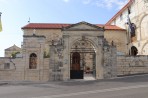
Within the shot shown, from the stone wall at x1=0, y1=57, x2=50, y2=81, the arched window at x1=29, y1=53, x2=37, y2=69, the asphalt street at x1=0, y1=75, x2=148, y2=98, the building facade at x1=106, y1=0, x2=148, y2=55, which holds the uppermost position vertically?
the building facade at x1=106, y1=0, x2=148, y2=55

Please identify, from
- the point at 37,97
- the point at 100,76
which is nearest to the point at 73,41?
the point at 100,76

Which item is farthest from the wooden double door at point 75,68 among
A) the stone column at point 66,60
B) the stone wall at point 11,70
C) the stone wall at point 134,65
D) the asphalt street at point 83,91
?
the asphalt street at point 83,91

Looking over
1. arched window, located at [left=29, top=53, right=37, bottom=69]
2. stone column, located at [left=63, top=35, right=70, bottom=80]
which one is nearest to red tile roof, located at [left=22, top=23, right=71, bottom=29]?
arched window, located at [left=29, top=53, right=37, bottom=69]

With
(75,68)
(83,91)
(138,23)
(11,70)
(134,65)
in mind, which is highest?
(138,23)

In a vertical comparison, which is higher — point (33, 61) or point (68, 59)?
point (68, 59)

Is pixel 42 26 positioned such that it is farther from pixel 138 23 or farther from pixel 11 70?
pixel 11 70

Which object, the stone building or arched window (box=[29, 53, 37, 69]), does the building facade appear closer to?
the stone building

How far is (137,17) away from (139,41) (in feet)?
12.1

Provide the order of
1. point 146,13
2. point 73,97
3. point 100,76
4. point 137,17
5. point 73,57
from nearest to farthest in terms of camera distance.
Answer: point 73,97 < point 100,76 < point 73,57 < point 146,13 < point 137,17

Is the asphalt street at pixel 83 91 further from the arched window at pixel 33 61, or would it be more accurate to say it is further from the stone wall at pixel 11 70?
the arched window at pixel 33 61

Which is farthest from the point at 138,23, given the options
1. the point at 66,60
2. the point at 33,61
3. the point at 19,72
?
the point at 19,72

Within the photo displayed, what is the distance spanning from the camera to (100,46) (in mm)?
25312

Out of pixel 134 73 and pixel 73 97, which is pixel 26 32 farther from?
pixel 73 97

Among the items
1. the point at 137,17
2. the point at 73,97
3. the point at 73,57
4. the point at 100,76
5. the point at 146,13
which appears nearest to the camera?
the point at 73,97
